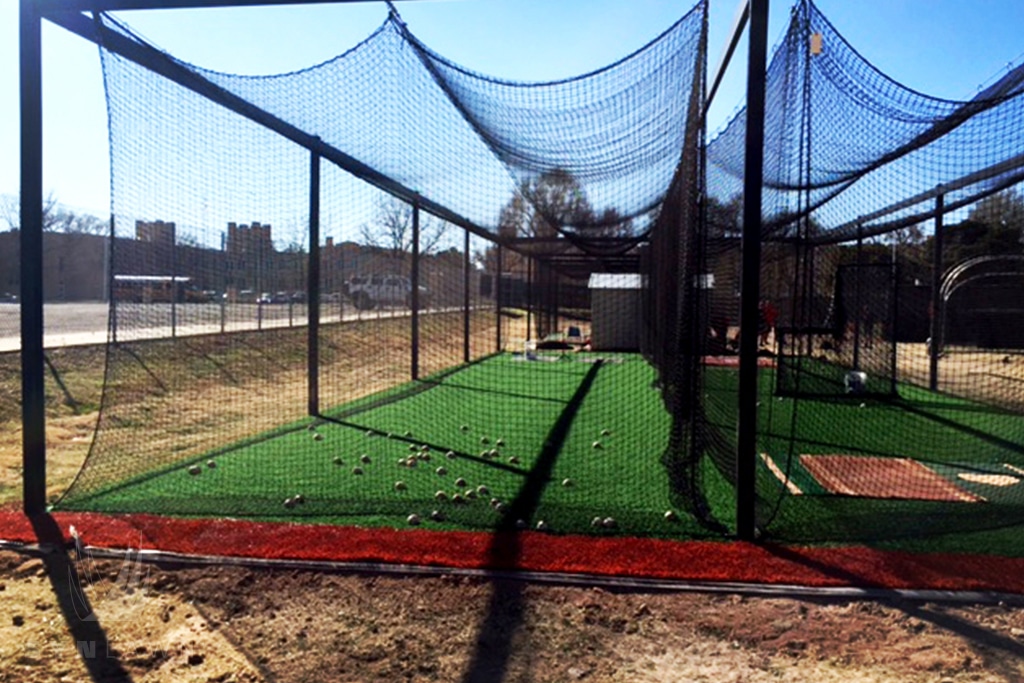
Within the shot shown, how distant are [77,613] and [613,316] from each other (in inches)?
640

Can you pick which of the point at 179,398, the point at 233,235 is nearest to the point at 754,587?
the point at 233,235

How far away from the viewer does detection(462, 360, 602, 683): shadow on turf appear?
2971 mm

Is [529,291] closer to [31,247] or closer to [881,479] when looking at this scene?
[881,479]

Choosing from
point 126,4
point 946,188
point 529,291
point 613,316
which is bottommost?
point 613,316

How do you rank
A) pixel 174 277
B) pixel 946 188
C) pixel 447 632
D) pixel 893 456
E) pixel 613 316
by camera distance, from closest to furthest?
1. pixel 447 632
2. pixel 893 456
3. pixel 174 277
4. pixel 946 188
5. pixel 613 316

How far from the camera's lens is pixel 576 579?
378cm

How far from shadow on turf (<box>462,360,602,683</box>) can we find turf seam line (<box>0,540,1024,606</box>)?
16cm

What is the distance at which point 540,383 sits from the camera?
12.1 m

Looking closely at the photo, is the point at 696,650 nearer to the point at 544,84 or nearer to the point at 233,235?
the point at 544,84

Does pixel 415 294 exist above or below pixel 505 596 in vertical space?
above

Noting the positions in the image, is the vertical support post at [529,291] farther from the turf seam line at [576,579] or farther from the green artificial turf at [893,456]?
the turf seam line at [576,579]

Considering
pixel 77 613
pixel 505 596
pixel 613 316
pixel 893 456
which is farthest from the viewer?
pixel 613 316

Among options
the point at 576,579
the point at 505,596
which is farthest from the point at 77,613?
the point at 576,579

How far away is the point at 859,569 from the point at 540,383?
327 inches
